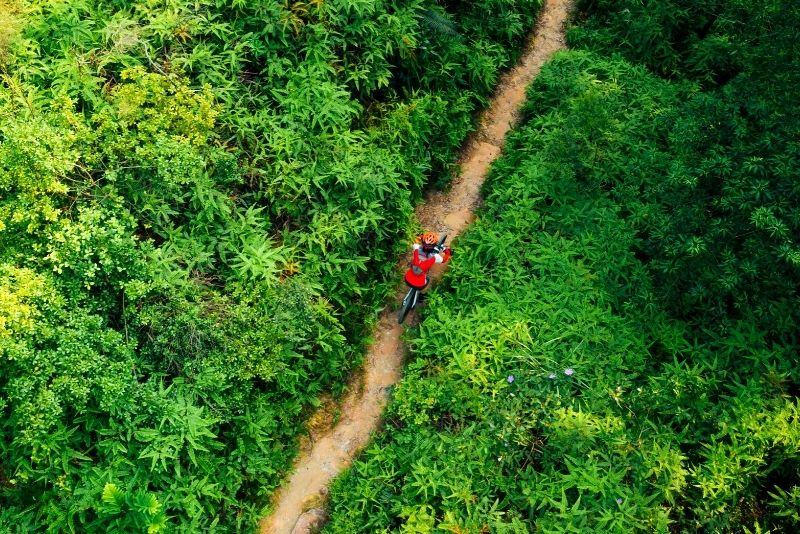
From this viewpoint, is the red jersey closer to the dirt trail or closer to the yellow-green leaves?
the dirt trail

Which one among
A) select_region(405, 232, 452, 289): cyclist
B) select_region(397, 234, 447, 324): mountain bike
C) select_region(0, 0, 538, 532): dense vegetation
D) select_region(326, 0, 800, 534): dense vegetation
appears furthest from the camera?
select_region(397, 234, 447, 324): mountain bike

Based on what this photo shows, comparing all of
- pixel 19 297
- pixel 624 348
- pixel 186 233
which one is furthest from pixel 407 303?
pixel 19 297

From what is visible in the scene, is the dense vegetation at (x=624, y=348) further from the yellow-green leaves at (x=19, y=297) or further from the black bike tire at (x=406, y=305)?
the yellow-green leaves at (x=19, y=297)

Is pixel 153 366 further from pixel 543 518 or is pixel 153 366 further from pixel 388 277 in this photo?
pixel 543 518

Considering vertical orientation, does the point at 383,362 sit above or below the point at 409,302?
below

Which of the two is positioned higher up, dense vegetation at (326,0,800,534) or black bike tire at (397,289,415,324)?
dense vegetation at (326,0,800,534)

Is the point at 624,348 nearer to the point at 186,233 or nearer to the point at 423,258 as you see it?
the point at 423,258

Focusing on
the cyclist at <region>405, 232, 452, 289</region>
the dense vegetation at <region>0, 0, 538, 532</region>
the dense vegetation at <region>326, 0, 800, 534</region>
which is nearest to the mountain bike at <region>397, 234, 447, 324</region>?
the cyclist at <region>405, 232, 452, 289</region>
